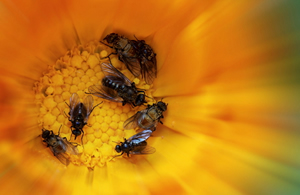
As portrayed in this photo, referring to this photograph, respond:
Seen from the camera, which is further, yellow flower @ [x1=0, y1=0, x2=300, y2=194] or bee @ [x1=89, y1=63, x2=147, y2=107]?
bee @ [x1=89, y1=63, x2=147, y2=107]

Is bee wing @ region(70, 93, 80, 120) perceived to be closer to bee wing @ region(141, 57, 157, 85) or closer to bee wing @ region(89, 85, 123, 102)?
bee wing @ region(89, 85, 123, 102)

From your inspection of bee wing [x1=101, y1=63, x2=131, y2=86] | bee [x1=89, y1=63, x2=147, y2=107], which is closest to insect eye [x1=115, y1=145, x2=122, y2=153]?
bee [x1=89, y1=63, x2=147, y2=107]

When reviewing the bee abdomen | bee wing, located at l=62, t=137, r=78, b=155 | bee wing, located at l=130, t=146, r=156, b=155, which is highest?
the bee abdomen

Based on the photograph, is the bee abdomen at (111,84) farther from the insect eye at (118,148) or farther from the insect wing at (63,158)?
the insect wing at (63,158)

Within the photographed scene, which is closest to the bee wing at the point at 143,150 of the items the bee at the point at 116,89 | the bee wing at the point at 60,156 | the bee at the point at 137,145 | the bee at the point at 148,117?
the bee at the point at 137,145

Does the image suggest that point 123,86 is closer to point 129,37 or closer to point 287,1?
point 129,37

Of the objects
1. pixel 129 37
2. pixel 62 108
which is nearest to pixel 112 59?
pixel 129 37
